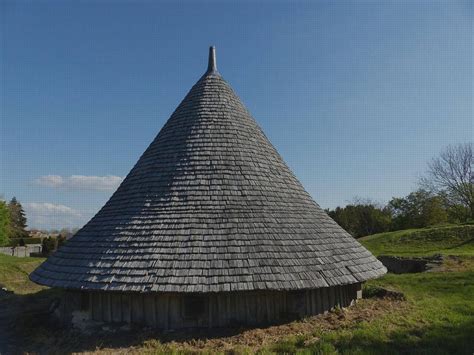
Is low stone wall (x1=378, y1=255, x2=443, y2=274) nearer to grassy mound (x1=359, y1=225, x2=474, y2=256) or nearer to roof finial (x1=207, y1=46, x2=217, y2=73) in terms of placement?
grassy mound (x1=359, y1=225, x2=474, y2=256)

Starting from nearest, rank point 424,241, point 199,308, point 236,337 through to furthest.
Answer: point 236,337, point 199,308, point 424,241

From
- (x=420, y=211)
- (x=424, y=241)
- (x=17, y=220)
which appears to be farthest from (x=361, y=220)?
(x=17, y=220)

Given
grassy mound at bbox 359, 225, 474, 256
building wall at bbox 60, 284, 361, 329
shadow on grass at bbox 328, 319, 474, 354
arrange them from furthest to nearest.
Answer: grassy mound at bbox 359, 225, 474, 256
building wall at bbox 60, 284, 361, 329
shadow on grass at bbox 328, 319, 474, 354

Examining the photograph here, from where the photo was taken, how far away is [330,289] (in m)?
7.97

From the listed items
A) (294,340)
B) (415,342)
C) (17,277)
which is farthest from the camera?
(17,277)

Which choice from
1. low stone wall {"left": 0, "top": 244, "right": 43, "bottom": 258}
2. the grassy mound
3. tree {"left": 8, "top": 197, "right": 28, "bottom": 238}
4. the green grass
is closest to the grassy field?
the green grass

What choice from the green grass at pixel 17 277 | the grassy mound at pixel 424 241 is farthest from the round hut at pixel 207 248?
the grassy mound at pixel 424 241

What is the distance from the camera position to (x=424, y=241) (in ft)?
91.8

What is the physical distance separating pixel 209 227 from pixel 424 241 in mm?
25514

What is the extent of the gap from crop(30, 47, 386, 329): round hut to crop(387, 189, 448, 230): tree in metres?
38.3

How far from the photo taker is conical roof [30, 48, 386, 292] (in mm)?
6773

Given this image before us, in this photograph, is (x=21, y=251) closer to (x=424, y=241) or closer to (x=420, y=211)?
(x=424, y=241)

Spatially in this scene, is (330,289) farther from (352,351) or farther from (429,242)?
(429,242)

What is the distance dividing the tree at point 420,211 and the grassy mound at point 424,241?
13799 mm
